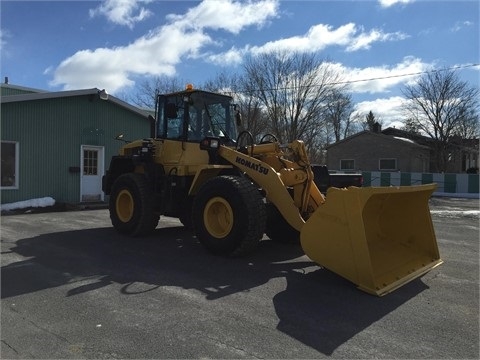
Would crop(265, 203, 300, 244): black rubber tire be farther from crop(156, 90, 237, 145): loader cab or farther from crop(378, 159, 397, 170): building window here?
crop(378, 159, 397, 170): building window

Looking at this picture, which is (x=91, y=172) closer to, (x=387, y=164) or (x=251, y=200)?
(x=251, y=200)

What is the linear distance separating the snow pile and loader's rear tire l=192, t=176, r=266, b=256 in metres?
9.36

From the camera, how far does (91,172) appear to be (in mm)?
17250

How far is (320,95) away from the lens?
39875mm

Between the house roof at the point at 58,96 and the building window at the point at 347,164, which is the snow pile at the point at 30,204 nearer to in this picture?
the house roof at the point at 58,96

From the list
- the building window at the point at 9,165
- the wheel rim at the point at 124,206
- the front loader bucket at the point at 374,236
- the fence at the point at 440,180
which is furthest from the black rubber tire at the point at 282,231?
the fence at the point at 440,180

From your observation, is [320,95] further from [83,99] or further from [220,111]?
[220,111]

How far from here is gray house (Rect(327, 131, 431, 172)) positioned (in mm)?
40562

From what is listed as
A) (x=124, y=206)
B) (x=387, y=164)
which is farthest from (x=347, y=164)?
(x=124, y=206)

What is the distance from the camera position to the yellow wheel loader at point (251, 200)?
18.5ft

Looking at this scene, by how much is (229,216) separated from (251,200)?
0.56 m

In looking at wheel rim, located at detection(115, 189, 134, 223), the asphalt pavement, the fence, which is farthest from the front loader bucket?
the fence

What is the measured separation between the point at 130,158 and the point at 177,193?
187 cm

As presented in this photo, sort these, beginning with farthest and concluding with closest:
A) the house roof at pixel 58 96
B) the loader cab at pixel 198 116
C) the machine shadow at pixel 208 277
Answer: the house roof at pixel 58 96 < the loader cab at pixel 198 116 < the machine shadow at pixel 208 277
